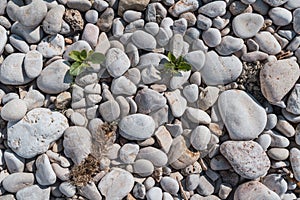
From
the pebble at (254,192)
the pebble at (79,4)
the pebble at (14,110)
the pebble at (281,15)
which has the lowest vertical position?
the pebble at (254,192)

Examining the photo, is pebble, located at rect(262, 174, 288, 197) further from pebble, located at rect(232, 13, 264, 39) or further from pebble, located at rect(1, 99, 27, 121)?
pebble, located at rect(1, 99, 27, 121)

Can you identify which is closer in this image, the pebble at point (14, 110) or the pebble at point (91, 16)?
the pebble at point (14, 110)

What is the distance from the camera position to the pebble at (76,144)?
2.36m

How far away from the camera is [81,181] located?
237 centimetres

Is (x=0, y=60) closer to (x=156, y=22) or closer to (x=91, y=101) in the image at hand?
(x=91, y=101)

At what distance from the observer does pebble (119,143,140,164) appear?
2.39 metres

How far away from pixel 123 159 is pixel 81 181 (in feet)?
0.81

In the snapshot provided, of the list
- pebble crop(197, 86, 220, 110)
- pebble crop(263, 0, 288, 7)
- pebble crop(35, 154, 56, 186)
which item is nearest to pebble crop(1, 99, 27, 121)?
pebble crop(35, 154, 56, 186)

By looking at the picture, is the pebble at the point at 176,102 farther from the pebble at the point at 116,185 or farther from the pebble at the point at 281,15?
the pebble at the point at 281,15

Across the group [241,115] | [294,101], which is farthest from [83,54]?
[294,101]

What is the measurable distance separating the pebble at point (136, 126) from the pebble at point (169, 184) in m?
0.26

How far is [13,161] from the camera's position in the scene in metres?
2.36

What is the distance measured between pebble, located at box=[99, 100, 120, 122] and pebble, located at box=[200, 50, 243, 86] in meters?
0.50

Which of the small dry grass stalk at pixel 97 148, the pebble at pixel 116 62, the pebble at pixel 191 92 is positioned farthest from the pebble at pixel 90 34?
the pebble at pixel 191 92
